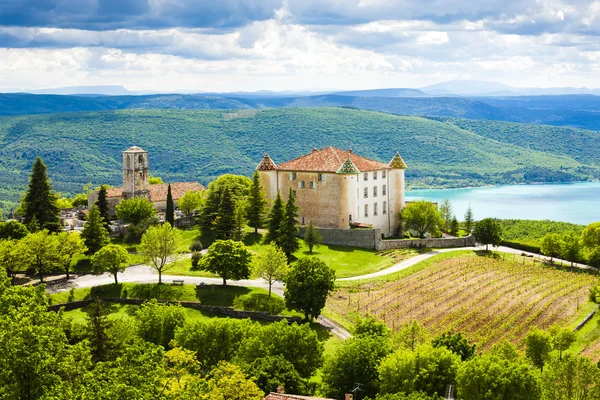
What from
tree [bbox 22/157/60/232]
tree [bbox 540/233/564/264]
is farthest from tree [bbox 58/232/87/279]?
tree [bbox 540/233/564/264]

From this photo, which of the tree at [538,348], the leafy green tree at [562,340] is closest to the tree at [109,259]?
the tree at [538,348]

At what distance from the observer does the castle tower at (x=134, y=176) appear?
73438 mm

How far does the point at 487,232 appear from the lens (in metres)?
68.0

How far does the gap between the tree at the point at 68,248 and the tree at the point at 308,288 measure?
15296mm

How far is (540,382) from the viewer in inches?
1188

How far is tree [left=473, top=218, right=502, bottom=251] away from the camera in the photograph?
68.0 m

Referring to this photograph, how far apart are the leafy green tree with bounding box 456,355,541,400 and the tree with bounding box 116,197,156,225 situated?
126ft

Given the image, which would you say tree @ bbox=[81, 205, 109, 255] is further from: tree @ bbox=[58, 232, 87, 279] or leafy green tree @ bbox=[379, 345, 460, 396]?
leafy green tree @ bbox=[379, 345, 460, 396]

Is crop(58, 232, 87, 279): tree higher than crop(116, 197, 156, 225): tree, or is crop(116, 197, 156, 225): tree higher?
crop(116, 197, 156, 225): tree

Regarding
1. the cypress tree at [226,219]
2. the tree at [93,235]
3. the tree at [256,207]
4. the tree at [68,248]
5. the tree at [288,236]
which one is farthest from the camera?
the tree at [256,207]

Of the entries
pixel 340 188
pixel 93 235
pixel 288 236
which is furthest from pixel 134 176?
pixel 288 236

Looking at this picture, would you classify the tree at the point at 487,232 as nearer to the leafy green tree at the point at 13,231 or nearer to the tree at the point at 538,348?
the tree at the point at 538,348

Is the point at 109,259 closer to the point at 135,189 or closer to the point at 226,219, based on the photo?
the point at 226,219

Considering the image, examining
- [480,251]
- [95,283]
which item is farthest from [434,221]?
[95,283]
